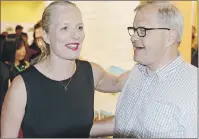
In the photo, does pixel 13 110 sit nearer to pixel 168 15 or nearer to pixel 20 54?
pixel 168 15

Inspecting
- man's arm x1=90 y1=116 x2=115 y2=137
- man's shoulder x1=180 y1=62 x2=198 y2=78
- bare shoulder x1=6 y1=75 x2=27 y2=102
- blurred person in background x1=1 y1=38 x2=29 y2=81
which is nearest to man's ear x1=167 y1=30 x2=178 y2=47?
man's shoulder x1=180 y1=62 x2=198 y2=78

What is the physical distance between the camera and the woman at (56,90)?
1.49 meters

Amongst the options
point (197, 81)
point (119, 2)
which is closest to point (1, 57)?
point (119, 2)

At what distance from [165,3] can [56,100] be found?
69 cm

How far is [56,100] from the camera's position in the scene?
1.60 metres

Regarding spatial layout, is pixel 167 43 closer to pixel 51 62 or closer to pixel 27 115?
pixel 51 62

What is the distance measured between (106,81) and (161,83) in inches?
19.0

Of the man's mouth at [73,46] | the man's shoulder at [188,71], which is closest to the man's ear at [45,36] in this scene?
the man's mouth at [73,46]

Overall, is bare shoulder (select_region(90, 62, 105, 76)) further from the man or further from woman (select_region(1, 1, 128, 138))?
the man

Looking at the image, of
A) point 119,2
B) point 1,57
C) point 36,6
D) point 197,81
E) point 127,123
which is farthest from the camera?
point 36,6

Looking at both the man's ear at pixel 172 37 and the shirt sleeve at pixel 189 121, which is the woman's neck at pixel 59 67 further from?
the shirt sleeve at pixel 189 121

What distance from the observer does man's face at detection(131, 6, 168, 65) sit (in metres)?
1.42

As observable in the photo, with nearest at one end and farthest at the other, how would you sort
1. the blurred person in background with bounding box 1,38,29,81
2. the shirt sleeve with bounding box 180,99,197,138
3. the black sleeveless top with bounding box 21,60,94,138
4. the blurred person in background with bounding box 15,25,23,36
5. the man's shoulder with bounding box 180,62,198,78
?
the shirt sleeve with bounding box 180,99,197,138 → the man's shoulder with bounding box 180,62,198,78 → the black sleeveless top with bounding box 21,60,94,138 → the blurred person in background with bounding box 1,38,29,81 → the blurred person in background with bounding box 15,25,23,36

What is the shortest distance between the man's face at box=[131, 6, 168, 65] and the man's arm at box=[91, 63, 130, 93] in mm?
418
